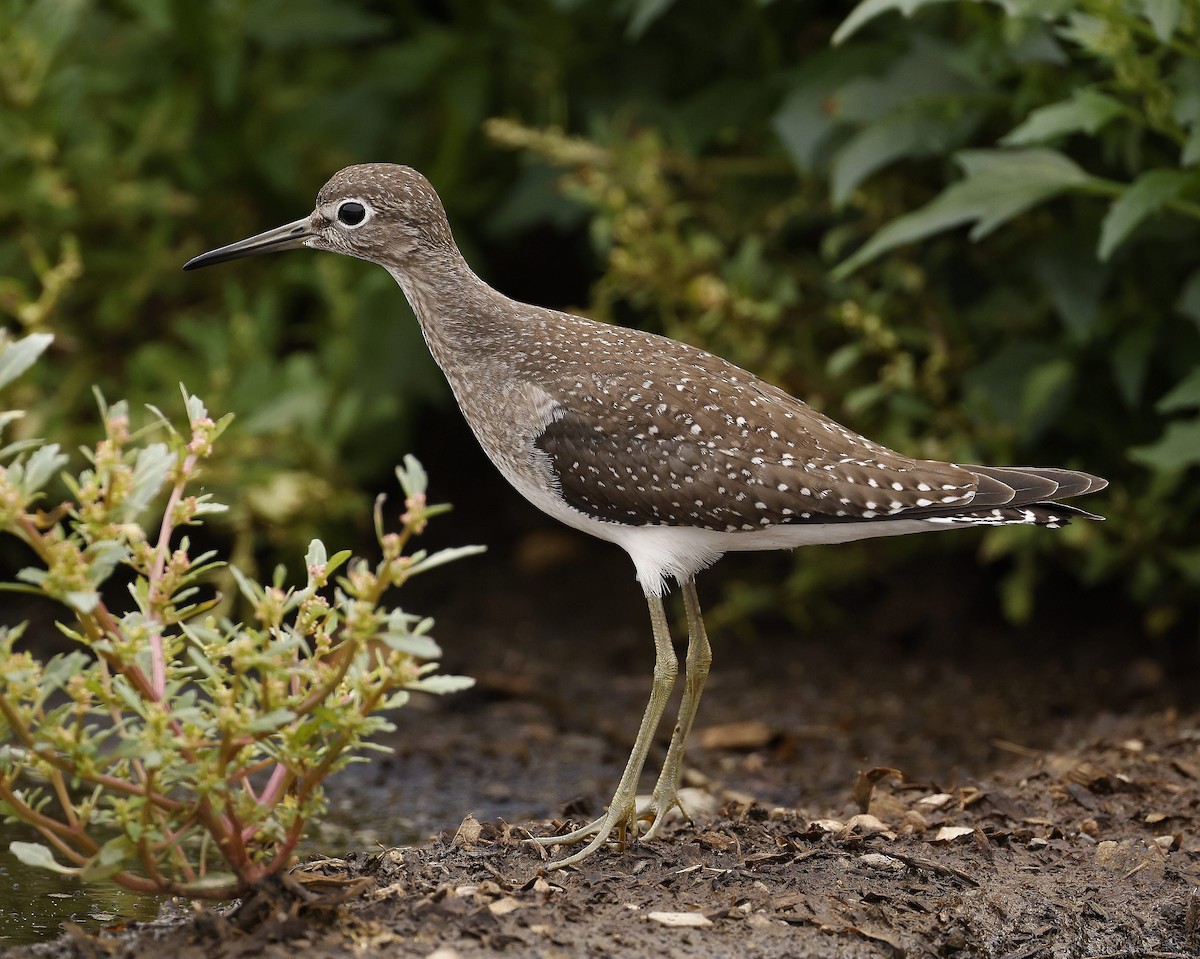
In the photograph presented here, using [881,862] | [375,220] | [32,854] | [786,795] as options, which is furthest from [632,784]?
[375,220]

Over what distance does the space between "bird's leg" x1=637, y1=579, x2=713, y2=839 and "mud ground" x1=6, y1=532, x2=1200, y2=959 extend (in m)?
0.10

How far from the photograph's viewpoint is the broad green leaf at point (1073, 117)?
5.62m

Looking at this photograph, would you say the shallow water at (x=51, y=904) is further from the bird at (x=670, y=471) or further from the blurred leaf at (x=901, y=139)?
the blurred leaf at (x=901, y=139)

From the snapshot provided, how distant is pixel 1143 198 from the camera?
18.8 feet

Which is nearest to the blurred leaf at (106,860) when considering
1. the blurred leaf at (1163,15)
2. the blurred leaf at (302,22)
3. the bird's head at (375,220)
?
the bird's head at (375,220)

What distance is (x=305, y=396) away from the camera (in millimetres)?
7543

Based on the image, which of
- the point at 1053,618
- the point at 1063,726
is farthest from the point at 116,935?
the point at 1053,618

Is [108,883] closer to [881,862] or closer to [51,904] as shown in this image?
[51,904]

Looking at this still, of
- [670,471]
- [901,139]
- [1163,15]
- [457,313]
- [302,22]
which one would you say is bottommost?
[670,471]

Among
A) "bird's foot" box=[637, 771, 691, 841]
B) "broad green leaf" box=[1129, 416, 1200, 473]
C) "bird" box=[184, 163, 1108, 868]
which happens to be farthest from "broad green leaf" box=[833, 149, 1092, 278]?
"bird's foot" box=[637, 771, 691, 841]

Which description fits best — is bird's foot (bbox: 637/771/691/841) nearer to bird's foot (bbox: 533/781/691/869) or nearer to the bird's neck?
bird's foot (bbox: 533/781/691/869)

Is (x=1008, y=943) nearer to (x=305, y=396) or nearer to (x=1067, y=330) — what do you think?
(x=1067, y=330)

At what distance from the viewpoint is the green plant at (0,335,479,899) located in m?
3.48

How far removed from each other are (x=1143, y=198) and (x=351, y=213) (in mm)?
2980
